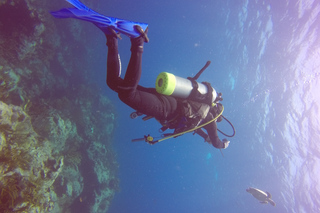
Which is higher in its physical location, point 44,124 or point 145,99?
point 145,99

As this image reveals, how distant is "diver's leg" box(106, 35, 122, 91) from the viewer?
2.75m

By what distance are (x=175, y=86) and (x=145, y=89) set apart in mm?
696

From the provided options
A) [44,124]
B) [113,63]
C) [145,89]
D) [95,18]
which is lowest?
[44,124]

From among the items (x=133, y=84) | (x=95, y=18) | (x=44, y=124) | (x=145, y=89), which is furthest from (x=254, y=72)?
(x=95, y=18)

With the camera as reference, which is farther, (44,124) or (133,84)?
(44,124)

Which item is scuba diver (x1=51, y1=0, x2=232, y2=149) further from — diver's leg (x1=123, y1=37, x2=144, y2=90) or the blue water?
the blue water

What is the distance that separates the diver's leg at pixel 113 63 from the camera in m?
2.75

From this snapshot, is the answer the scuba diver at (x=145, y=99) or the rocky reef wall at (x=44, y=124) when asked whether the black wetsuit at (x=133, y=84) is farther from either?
the rocky reef wall at (x=44, y=124)

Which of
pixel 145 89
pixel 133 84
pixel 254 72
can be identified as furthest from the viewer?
pixel 254 72

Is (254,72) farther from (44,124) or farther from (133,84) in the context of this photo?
(133,84)

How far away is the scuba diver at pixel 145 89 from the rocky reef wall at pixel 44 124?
13.8 ft

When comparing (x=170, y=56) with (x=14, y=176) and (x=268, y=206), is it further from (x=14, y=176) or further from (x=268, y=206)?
(x=268, y=206)

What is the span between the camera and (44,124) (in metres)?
8.26

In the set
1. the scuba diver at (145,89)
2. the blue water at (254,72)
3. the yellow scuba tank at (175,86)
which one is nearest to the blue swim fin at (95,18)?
the scuba diver at (145,89)
